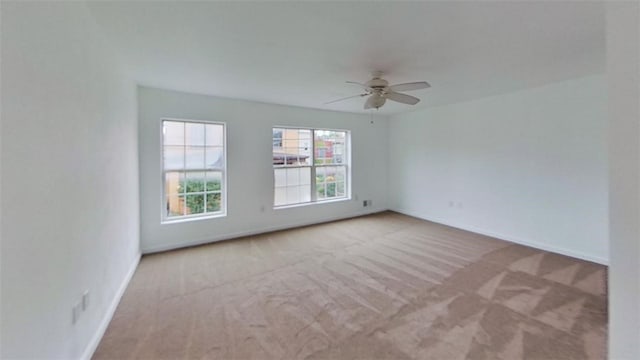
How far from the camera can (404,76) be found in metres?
3.20

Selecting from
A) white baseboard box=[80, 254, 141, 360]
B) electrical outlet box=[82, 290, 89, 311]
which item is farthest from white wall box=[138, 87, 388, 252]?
electrical outlet box=[82, 290, 89, 311]

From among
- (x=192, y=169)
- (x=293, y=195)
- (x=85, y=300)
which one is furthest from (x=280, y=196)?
(x=85, y=300)

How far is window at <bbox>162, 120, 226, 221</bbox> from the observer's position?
3984 mm

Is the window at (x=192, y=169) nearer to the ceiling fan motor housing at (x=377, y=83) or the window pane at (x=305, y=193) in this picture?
the window pane at (x=305, y=193)

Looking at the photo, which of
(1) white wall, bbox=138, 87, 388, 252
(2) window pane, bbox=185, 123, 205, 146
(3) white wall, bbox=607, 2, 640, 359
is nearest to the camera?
(3) white wall, bbox=607, 2, 640, 359

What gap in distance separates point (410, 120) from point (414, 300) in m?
4.25

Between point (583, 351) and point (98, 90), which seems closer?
point (583, 351)

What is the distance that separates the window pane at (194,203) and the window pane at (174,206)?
0.27 ft

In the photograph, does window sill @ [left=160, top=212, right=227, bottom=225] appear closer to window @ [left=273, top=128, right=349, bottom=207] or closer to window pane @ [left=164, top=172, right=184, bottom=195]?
window pane @ [left=164, top=172, right=184, bottom=195]

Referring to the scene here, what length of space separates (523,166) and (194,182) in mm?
5054

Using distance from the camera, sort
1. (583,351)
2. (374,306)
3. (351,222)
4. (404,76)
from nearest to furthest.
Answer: (583,351), (374,306), (404,76), (351,222)

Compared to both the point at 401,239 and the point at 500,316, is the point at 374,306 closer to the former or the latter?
the point at 500,316

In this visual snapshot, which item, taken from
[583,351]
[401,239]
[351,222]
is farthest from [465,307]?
Answer: [351,222]

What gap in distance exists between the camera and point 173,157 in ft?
13.2
